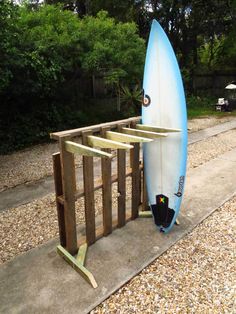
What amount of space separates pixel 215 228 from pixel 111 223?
131 cm

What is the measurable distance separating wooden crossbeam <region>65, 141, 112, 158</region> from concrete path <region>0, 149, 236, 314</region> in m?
1.19

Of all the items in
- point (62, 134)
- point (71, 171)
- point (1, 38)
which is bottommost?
point (71, 171)

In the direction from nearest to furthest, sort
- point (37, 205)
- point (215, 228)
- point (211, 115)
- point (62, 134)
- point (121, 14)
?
point (62, 134) → point (215, 228) → point (37, 205) → point (211, 115) → point (121, 14)

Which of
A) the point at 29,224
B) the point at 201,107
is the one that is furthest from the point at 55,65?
the point at 201,107

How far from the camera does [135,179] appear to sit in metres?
3.49

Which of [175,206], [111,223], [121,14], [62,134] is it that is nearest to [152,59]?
[62,134]

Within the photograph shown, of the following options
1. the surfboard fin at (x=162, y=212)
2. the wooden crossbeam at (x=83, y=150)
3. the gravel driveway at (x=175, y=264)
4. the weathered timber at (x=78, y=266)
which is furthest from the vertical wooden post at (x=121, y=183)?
the weathered timber at (x=78, y=266)

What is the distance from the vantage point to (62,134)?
8.66 feet

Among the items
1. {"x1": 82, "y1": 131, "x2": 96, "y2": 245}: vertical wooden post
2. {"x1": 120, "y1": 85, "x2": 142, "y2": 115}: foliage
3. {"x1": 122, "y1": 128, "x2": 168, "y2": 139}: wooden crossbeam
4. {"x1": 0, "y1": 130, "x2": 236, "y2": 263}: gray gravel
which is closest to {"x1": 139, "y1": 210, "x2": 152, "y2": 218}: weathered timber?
{"x1": 0, "y1": 130, "x2": 236, "y2": 263}: gray gravel

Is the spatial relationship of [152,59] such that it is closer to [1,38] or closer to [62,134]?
[62,134]

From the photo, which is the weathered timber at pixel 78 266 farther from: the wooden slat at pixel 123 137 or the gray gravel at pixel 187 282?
the wooden slat at pixel 123 137

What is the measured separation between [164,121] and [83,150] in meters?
1.18

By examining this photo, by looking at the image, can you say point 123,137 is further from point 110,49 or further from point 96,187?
point 110,49

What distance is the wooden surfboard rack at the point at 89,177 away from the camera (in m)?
2.62
